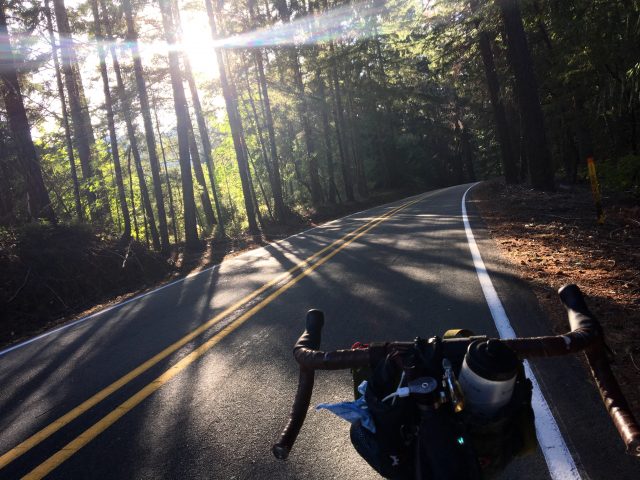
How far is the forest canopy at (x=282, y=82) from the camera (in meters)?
15.9

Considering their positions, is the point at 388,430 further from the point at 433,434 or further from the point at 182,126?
the point at 182,126

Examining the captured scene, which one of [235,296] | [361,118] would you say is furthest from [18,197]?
[361,118]

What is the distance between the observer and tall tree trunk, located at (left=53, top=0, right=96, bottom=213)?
19.3m

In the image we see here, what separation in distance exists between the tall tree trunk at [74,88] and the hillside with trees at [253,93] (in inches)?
4.1

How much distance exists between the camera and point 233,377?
5.01 m

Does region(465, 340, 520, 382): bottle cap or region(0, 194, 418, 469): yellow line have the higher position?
region(465, 340, 520, 382): bottle cap

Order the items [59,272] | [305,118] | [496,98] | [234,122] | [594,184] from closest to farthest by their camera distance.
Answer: [594,184]
[59,272]
[234,122]
[496,98]
[305,118]

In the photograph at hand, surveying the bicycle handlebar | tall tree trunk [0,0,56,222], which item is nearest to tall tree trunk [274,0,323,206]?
tall tree trunk [0,0,56,222]

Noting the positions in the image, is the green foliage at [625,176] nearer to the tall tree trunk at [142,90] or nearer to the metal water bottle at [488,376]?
the metal water bottle at [488,376]

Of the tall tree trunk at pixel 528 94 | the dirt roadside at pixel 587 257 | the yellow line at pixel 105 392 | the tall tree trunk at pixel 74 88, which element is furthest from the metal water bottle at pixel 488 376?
the tall tree trunk at pixel 74 88

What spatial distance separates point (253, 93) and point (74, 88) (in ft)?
48.5

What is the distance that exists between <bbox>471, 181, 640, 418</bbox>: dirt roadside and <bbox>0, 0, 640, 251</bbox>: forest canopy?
292cm

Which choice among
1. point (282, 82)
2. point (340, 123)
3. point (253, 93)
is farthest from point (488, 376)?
point (253, 93)

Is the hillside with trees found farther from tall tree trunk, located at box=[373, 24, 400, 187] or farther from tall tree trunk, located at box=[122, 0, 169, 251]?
tall tree trunk, located at box=[373, 24, 400, 187]
